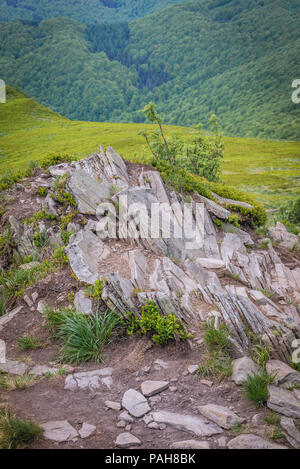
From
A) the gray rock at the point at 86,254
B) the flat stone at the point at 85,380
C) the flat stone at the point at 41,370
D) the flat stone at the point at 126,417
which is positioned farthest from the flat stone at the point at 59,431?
the gray rock at the point at 86,254

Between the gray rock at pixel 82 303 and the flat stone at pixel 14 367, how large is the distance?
7.04 ft

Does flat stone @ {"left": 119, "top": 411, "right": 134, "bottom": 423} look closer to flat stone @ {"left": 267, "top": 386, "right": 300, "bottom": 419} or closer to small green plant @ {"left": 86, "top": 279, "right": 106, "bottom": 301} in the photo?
flat stone @ {"left": 267, "top": 386, "right": 300, "bottom": 419}

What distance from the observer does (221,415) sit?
6.91 meters

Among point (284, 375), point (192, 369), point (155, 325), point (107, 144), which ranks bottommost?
point (192, 369)

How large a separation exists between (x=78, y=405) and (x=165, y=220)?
8.81 meters

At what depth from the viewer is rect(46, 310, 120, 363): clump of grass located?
9.12 metres

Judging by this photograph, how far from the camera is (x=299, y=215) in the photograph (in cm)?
3316

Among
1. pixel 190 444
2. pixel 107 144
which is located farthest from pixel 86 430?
pixel 107 144

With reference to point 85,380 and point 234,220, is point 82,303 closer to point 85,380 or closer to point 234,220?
point 85,380

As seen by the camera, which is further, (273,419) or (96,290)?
(96,290)

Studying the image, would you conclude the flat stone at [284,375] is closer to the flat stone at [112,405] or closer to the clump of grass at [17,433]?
the flat stone at [112,405]

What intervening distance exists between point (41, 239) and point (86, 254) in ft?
9.51

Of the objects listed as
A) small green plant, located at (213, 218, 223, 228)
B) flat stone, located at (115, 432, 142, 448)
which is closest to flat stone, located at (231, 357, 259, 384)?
flat stone, located at (115, 432, 142, 448)
